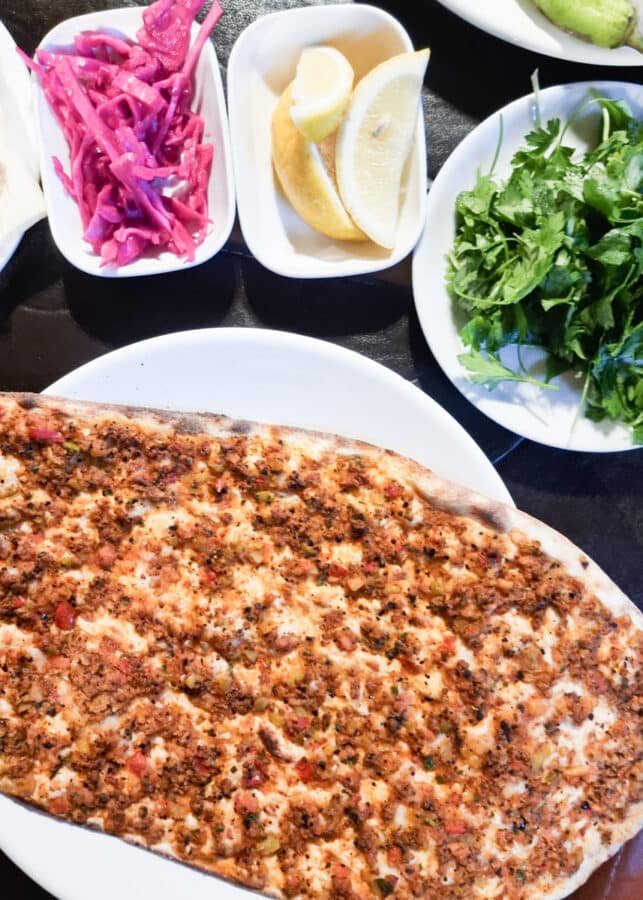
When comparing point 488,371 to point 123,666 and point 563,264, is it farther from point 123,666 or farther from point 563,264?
point 123,666

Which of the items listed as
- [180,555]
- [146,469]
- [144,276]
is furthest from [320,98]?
[180,555]

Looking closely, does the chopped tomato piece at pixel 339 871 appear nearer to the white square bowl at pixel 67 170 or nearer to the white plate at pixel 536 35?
the white square bowl at pixel 67 170

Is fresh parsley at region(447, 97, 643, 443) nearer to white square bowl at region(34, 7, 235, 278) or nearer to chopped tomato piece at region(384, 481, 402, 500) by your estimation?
chopped tomato piece at region(384, 481, 402, 500)

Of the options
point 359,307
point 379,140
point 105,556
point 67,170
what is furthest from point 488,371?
point 67,170

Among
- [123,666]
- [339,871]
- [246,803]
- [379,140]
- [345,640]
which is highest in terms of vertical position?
[379,140]

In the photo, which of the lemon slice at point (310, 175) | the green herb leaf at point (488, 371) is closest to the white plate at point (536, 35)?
the lemon slice at point (310, 175)

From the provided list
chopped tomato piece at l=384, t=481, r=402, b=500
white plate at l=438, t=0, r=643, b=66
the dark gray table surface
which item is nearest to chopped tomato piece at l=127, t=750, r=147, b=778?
chopped tomato piece at l=384, t=481, r=402, b=500

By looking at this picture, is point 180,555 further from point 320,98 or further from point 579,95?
point 579,95
